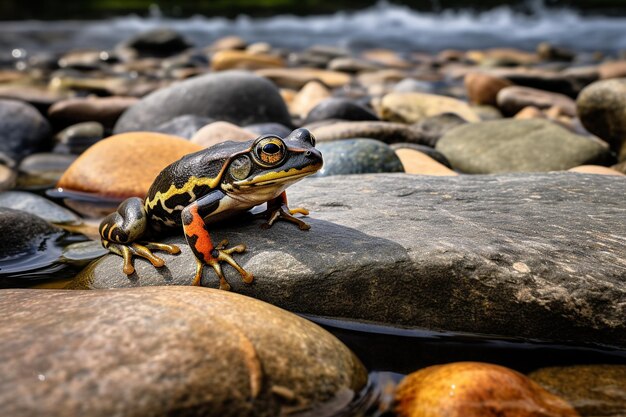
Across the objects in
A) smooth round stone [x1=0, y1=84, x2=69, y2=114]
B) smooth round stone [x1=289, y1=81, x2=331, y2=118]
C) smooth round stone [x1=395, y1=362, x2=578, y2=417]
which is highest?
smooth round stone [x1=0, y1=84, x2=69, y2=114]

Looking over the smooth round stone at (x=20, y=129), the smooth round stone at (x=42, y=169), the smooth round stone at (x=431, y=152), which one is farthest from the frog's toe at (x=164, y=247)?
the smooth round stone at (x=20, y=129)

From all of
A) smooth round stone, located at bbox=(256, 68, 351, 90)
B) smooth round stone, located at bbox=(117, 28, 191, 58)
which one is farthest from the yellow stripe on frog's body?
smooth round stone, located at bbox=(117, 28, 191, 58)

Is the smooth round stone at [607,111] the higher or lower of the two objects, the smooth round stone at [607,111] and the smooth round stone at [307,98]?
the higher

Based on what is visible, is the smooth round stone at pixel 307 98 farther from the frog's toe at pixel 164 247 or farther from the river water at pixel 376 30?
the river water at pixel 376 30

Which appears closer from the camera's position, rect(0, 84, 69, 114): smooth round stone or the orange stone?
the orange stone

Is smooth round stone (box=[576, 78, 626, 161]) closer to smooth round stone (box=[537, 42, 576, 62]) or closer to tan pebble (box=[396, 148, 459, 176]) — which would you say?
tan pebble (box=[396, 148, 459, 176])
